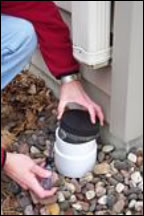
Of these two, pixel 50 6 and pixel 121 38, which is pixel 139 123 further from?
pixel 50 6

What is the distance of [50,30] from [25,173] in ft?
1.31

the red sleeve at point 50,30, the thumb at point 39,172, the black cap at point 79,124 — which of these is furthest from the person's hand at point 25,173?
the red sleeve at point 50,30

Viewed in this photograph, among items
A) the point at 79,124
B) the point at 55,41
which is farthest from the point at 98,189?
the point at 55,41

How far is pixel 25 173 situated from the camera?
121 cm

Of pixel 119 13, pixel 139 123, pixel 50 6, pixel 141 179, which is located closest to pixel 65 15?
pixel 50 6

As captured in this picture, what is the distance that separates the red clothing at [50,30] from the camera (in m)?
1.31

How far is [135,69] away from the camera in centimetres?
131

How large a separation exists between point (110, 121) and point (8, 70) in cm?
34

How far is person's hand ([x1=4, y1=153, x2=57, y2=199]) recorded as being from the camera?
1.21 meters

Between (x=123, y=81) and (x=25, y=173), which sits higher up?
(x=123, y=81)

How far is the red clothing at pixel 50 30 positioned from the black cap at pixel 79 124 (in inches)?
4.7

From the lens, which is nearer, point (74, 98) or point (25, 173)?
point (25, 173)

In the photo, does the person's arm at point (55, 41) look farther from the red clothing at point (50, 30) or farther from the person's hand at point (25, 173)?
the person's hand at point (25, 173)

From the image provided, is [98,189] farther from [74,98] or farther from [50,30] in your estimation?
[50,30]
